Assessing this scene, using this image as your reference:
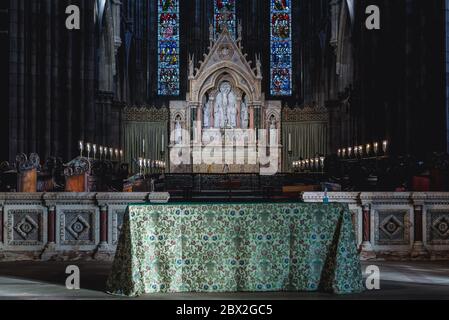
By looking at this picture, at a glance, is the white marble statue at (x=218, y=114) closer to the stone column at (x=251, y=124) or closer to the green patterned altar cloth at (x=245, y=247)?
the stone column at (x=251, y=124)

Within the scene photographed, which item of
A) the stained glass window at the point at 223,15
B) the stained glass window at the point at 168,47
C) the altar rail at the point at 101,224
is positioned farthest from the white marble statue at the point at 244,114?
the altar rail at the point at 101,224

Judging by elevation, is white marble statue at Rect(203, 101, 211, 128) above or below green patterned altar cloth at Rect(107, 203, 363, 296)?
above

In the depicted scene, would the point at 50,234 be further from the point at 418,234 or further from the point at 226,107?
the point at 226,107

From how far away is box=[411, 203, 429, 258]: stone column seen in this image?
10.7 m

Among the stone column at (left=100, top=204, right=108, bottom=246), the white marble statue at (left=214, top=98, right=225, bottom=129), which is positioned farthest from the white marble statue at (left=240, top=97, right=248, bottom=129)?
the stone column at (left=100, top=204, right=108, bottom=246)

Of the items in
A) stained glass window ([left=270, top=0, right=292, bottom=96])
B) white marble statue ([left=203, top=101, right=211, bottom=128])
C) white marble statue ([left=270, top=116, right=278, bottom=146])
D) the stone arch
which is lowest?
white marble statue ([left=270, top=116, right=278, bottom=146])

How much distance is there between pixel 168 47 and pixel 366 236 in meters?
26.3

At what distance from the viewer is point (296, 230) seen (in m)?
7.44

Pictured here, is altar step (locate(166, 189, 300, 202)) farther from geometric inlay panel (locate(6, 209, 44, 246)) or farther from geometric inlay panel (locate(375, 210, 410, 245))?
geometric inlay panel (locate(6, 209, 44, 246))

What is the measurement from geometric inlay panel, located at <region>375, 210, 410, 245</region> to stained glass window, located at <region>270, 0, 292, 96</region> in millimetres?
24556

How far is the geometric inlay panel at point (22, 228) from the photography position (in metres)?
10.8

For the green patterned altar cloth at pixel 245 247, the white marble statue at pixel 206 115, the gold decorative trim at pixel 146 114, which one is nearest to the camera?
the green patterned altar cloth at pixel 245 247

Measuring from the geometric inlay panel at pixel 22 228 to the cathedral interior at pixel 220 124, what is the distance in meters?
0.02
